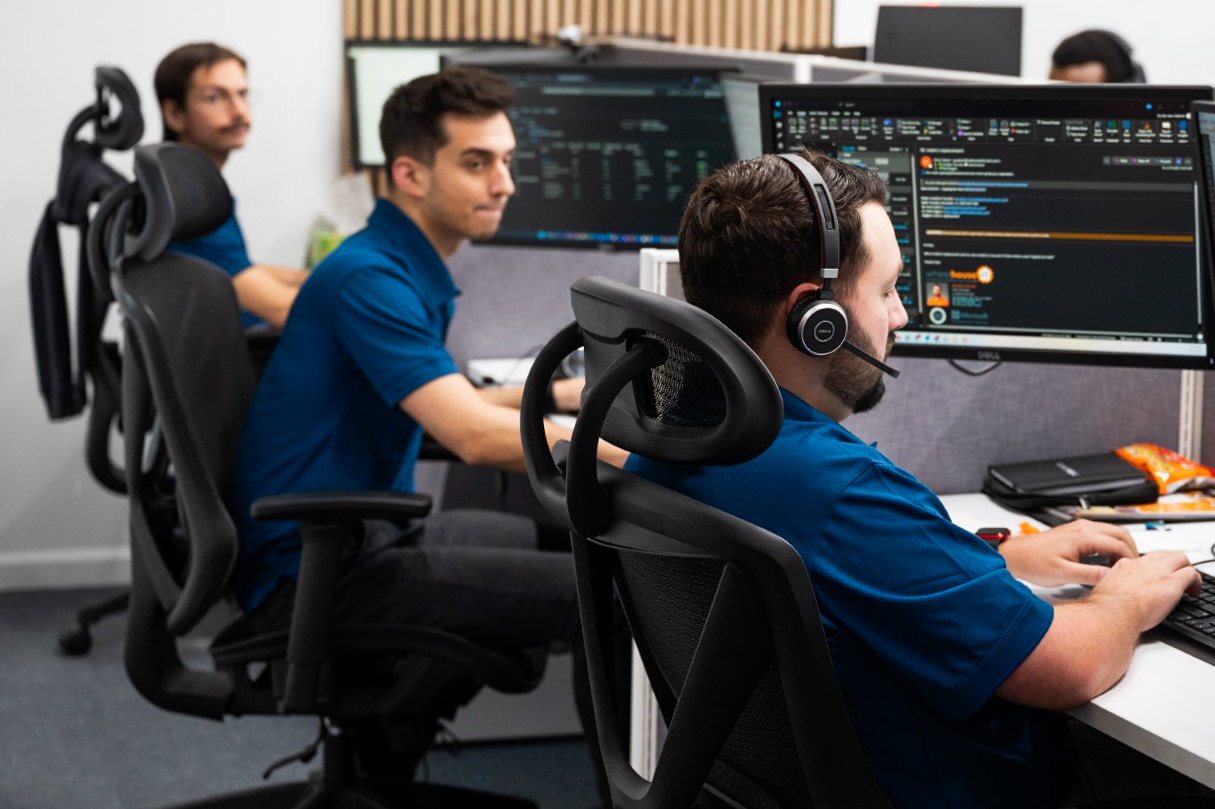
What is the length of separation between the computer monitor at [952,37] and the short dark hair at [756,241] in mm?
2475

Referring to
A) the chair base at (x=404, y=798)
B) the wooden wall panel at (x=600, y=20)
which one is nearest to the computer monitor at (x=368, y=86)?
the wooden wall panel at (x=600, y=20)

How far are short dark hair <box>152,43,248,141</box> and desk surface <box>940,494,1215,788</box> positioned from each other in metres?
2.78

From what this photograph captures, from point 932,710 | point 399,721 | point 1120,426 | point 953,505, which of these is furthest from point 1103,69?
point 932,710

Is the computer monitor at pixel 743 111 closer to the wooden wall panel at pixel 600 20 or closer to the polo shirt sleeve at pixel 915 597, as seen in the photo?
the polo shirt sleeve at pixel 915 597

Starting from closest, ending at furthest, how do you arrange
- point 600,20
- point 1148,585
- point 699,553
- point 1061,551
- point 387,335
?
point 699,553 → point 1148,585 → point 1061,551 → point 387,335 → point 600,20

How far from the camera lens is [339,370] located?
2076 mm

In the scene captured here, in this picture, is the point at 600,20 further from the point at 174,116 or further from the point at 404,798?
the point at 404,798

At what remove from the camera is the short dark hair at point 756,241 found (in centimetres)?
112

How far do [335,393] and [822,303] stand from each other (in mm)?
1131

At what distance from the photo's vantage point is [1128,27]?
15.8 ft

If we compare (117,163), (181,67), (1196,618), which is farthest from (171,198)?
(117,163)

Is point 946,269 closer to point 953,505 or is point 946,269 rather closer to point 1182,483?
point 953,505

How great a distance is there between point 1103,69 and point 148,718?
9.90 feet

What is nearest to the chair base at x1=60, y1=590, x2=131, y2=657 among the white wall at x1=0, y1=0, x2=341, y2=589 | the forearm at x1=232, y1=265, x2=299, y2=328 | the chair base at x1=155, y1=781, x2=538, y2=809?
the white wall at x1=0, y1=0, x2=341, y2=589
